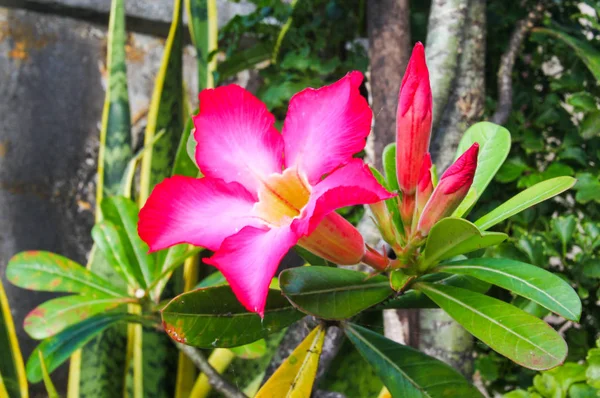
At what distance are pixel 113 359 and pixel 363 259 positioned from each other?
0.69 metres

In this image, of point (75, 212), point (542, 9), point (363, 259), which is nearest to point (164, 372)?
point (75, 212)

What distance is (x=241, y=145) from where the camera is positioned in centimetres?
37

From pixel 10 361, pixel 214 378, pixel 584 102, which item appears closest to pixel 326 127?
pixel 214 378

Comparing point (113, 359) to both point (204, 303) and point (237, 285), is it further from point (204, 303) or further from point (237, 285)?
point (237, 285)

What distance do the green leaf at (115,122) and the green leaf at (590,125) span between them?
779mm

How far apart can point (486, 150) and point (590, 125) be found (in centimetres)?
40

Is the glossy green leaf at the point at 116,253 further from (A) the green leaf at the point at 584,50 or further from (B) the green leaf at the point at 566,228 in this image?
(A) the green leaf at the point at 584,50

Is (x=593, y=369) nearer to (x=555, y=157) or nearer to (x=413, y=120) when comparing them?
(x=413, y=120)

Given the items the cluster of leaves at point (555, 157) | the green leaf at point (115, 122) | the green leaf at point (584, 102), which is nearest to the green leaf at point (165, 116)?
the green leaf at point (115, 122)

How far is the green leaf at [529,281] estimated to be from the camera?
1.12 feet

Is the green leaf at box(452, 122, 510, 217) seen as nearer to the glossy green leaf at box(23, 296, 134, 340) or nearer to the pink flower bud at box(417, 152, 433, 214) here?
the pink flower bud at box(417, 152, 433, 214)

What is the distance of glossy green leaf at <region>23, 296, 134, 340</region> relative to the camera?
655mm

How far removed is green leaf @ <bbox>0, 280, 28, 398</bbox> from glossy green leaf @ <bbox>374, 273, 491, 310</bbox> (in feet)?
2.02

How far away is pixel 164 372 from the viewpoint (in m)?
0.92
